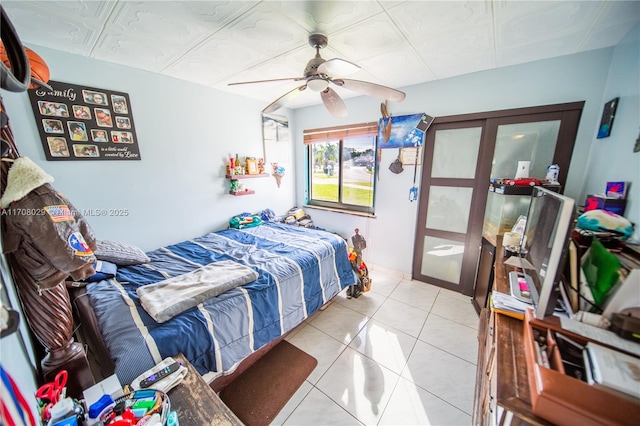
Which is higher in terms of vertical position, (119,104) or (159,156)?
(119,104)

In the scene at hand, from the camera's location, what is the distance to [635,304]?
64 centimetres

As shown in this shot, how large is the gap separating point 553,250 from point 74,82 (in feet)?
10.6

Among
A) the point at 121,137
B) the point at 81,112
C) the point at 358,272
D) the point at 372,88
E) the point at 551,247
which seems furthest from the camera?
the point at 358,272

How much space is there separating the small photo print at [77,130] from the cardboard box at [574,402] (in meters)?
3.11

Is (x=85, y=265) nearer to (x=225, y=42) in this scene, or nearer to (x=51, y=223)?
(x=51, y=223)

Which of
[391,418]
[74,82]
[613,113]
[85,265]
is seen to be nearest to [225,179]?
[74,82]

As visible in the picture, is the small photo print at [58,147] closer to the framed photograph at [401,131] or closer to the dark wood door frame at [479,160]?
the framed photograph at [401,131]

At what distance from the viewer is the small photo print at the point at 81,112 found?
1.82 metres

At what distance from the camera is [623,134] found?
4.73ft

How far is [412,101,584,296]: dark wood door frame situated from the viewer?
1.92m

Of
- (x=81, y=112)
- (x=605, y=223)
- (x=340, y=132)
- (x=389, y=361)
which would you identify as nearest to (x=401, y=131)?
(x=340, y=132)

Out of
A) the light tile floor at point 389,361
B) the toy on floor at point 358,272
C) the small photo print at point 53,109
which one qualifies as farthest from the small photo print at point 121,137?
the toy on floor at point 358,272

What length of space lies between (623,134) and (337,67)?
1.93 m

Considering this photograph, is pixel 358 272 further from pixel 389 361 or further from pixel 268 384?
pixel 268 384
